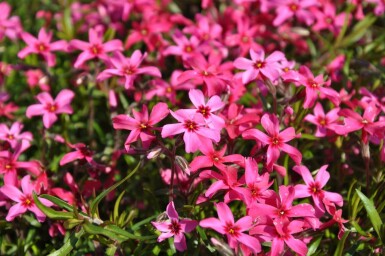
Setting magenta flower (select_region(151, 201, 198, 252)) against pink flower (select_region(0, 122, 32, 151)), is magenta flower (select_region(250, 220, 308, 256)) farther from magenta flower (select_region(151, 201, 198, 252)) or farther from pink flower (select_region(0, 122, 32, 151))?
pink flower (select_region(0, 122, 32, 151))

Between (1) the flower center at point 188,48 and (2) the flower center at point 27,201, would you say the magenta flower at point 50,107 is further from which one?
(1) the flower center at point 188,48

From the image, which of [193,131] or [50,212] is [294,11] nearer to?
[193,131]

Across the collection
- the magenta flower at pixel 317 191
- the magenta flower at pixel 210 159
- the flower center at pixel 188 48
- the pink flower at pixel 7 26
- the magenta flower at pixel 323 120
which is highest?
the magenta flower at pixel 210 159

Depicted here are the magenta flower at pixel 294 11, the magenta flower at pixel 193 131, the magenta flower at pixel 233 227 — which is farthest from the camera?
the magenta flower at pixel 294 11

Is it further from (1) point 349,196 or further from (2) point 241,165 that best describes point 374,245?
(2) point 241,165

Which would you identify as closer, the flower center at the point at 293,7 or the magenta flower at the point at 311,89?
the magenta flower at the point at 311,89

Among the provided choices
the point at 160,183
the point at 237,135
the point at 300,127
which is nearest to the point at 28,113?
the point at 160,183

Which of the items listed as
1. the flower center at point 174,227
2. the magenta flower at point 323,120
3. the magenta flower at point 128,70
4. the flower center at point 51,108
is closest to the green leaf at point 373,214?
the magenta flower at point 323,120
